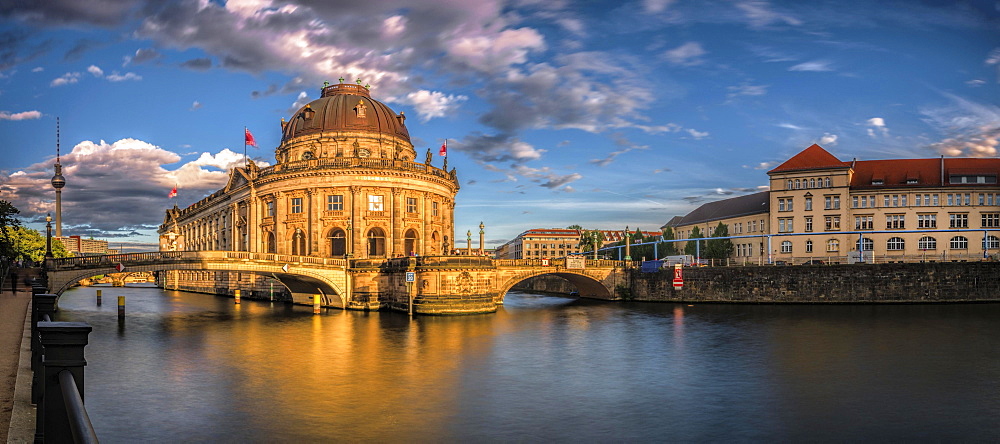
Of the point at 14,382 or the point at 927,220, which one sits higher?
the point at 927,220

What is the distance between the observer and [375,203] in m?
69.2

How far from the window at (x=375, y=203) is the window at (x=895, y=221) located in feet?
209

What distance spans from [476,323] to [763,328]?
62.1 feet

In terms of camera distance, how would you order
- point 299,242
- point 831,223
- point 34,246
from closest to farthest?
point 299,242 < point 831,223 < point 34,246

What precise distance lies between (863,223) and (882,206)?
303 cm

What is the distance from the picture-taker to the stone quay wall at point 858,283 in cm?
6231

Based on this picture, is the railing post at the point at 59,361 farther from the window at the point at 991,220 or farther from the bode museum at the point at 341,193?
the window at the point at 991,220

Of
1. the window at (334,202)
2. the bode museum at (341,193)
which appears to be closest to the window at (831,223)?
the bode museum at (341,193)

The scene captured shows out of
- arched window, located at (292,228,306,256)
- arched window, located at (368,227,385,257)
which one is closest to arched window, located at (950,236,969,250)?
arched window, located at (368,227,385,257)

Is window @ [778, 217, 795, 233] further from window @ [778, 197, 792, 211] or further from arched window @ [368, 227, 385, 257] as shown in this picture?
arched window @ [368, 227, 385, 257]

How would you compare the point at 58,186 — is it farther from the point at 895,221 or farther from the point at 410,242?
the point at 895,221

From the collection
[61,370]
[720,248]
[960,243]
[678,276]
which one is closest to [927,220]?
[960,243]

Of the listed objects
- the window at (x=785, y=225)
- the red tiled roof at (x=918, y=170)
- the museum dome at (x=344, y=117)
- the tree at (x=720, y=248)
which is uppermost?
the museum dome at (x=344, y=117)

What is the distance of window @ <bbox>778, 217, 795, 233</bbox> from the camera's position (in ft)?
296
